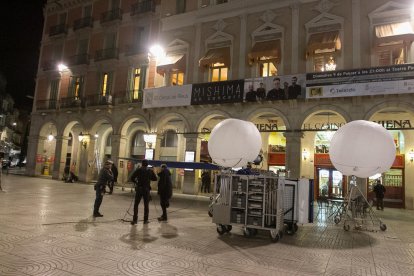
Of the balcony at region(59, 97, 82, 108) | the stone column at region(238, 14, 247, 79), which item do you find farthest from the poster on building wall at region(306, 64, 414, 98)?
the balcony at region(59, 97, 82, 108)

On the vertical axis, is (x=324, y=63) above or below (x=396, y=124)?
above

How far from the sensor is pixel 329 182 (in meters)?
20.6

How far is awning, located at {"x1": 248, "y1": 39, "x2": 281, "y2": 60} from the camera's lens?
18.8 metres

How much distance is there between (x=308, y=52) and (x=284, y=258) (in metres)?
14.0

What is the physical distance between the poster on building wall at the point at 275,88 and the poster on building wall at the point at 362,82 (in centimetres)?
47

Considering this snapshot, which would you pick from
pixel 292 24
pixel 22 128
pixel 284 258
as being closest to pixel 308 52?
pixel 292 24

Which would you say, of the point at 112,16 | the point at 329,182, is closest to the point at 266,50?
the point at 329,182

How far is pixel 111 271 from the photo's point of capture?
5.24 m

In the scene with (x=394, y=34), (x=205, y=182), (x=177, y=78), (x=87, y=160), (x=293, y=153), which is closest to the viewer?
(x=394, y=34)

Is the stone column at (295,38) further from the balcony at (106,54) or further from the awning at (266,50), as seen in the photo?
the balcony at (106,54)

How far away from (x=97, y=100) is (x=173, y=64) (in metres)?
8.12

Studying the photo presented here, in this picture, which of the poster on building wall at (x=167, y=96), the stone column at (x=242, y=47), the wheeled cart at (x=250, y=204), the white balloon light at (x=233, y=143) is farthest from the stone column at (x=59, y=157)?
the wheeled cart at (x=250, y=204)

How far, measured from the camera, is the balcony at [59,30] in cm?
2980

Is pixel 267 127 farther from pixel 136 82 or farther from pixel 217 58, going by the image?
pixel 136 82
